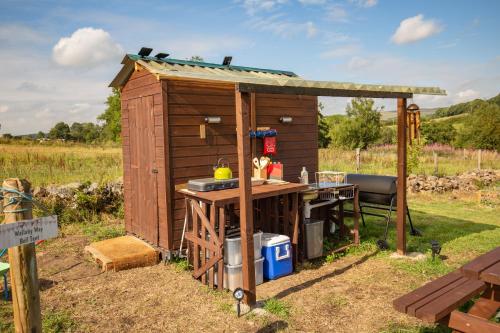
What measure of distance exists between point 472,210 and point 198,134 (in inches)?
304

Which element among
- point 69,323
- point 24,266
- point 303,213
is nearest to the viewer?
point 24,266

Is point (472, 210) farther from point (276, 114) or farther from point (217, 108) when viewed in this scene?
point (217, 108)

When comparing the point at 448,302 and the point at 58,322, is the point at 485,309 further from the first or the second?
the point at 58,322

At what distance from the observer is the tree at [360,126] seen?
24812 mm

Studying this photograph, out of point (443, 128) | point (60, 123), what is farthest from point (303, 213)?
point (60, 123)

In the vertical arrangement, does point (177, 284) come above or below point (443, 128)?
below

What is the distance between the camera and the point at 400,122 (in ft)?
19.5

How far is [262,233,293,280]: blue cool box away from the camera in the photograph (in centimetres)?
520

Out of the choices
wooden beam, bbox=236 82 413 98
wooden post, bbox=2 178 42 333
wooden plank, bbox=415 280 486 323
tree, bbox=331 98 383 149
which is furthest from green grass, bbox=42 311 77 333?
tree, bbox=331 98 383 149

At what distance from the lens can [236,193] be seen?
5.11m

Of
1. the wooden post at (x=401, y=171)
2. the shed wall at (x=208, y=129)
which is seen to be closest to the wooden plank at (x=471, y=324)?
the wooden post at (x=401, y=171)

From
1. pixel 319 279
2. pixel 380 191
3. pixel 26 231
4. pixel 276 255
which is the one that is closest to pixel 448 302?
pixel 319 279

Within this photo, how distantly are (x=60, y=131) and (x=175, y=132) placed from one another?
5787cm

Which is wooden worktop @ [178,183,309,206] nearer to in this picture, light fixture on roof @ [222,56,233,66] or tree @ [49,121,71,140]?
light fixture on roof @ [222,56,233,66]
